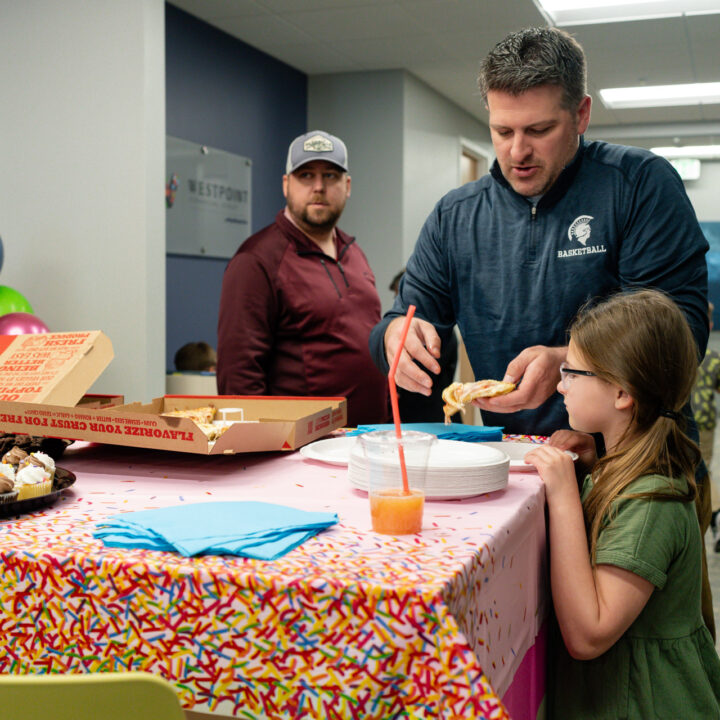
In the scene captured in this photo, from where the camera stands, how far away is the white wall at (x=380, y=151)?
227 inches

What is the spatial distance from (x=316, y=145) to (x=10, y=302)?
1354 mm

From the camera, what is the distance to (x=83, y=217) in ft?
11.8

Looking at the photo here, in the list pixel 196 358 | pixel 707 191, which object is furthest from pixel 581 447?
pixel 707 191

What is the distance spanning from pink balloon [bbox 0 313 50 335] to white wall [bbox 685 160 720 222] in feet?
29.2

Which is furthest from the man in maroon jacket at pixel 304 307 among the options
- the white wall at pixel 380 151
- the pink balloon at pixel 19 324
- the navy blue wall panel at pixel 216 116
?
the white wall at pixel 380 151

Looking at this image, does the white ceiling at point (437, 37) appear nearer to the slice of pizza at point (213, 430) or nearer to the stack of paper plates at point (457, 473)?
the slice of pizza at point (213, 430)

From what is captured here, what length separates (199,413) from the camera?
5.62ft

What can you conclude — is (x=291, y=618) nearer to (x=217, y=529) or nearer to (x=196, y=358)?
(x=217, y=529)

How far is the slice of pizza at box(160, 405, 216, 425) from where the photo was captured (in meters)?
1.66

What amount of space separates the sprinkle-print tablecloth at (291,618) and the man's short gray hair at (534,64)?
97 cm

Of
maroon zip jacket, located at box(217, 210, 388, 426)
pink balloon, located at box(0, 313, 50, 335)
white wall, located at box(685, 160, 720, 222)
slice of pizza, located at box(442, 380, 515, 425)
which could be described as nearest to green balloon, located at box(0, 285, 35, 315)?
pink balloon, located at box(0, 313, 50, 335)

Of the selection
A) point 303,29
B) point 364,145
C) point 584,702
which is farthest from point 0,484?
point 364,145

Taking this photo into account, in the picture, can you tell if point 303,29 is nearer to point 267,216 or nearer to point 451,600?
point 267,216

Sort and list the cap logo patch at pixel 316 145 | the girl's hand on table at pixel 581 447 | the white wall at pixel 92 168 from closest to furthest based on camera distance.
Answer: the girl's hand on table at pixel 581 447
the cap logo patch at pixel 316 145
the white wall at pixel 92 168
